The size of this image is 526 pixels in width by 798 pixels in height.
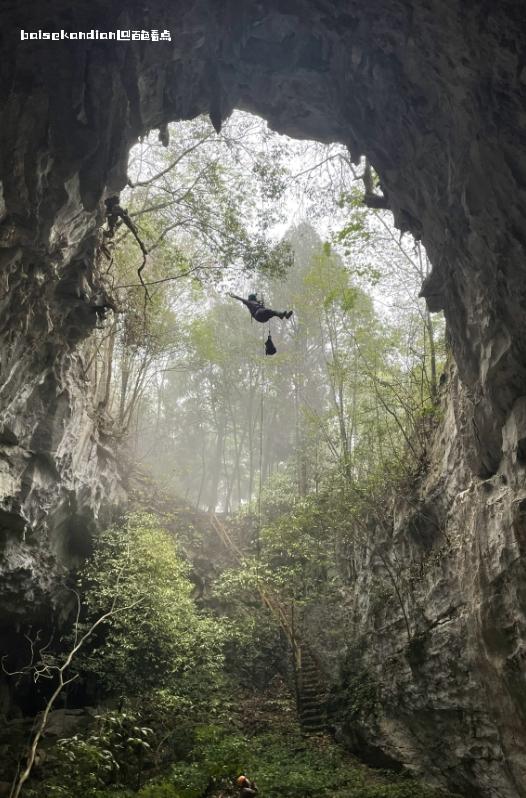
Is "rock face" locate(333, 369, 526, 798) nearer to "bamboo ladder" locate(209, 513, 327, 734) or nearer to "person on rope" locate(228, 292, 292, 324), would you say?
"bamboo ladder" locate(209, 513, 327, 734)

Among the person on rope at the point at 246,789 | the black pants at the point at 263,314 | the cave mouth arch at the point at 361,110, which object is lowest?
the person on rope at the point at 246,789

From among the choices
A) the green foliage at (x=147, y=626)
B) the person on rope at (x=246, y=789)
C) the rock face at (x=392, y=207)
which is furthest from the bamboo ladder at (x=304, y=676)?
the person on rope at (x=246, y=789)

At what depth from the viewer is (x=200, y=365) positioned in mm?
19844

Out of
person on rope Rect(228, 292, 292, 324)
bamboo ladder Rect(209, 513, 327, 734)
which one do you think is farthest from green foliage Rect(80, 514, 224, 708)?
person on rope Rect(228, 292, 292, 324)

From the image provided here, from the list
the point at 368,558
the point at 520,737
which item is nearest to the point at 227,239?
the point at 368,558

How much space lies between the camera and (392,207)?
305 inches

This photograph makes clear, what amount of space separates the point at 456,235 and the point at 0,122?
18.1 ft

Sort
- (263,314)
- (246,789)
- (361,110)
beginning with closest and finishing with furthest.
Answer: (246,789)
(263,314)
(361,110)

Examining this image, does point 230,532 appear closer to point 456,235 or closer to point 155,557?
point 155,557

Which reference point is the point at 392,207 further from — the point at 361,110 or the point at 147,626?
the point at 147,626

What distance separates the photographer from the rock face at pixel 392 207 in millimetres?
5242

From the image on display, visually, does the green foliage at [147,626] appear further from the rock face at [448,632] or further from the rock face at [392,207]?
the rock face at [448,632]

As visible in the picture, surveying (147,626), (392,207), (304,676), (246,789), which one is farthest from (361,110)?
(304,676)

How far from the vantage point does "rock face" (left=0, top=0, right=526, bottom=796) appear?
524cm
